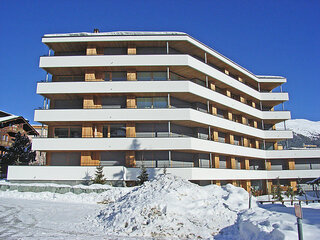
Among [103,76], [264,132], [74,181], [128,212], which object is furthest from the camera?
[264,132]

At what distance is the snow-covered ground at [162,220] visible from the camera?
859 cm

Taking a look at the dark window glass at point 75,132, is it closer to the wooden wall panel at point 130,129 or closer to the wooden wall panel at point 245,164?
the wooden wall panel at point 130,129

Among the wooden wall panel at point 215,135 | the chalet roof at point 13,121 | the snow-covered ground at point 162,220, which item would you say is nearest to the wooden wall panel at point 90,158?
the snow-covered ground at point 162,220

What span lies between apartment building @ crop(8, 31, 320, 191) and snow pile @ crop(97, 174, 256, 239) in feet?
41.5

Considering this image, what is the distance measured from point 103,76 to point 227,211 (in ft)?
71.4

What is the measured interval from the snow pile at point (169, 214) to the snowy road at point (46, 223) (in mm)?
964

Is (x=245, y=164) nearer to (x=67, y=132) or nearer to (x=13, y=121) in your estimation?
(x=67, y=132)

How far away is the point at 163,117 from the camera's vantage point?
2736cm

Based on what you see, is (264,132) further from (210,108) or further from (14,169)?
(14,169)

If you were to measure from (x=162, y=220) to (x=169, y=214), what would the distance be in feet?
1.46

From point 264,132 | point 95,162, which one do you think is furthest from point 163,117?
point 264,132

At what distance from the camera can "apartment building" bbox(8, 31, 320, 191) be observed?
2675cm

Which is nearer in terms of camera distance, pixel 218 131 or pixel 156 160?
pixel 156 160

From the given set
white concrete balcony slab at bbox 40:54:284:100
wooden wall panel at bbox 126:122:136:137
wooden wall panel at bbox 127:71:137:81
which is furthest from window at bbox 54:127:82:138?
wooden wall panel at bbox 127:71:137:81
